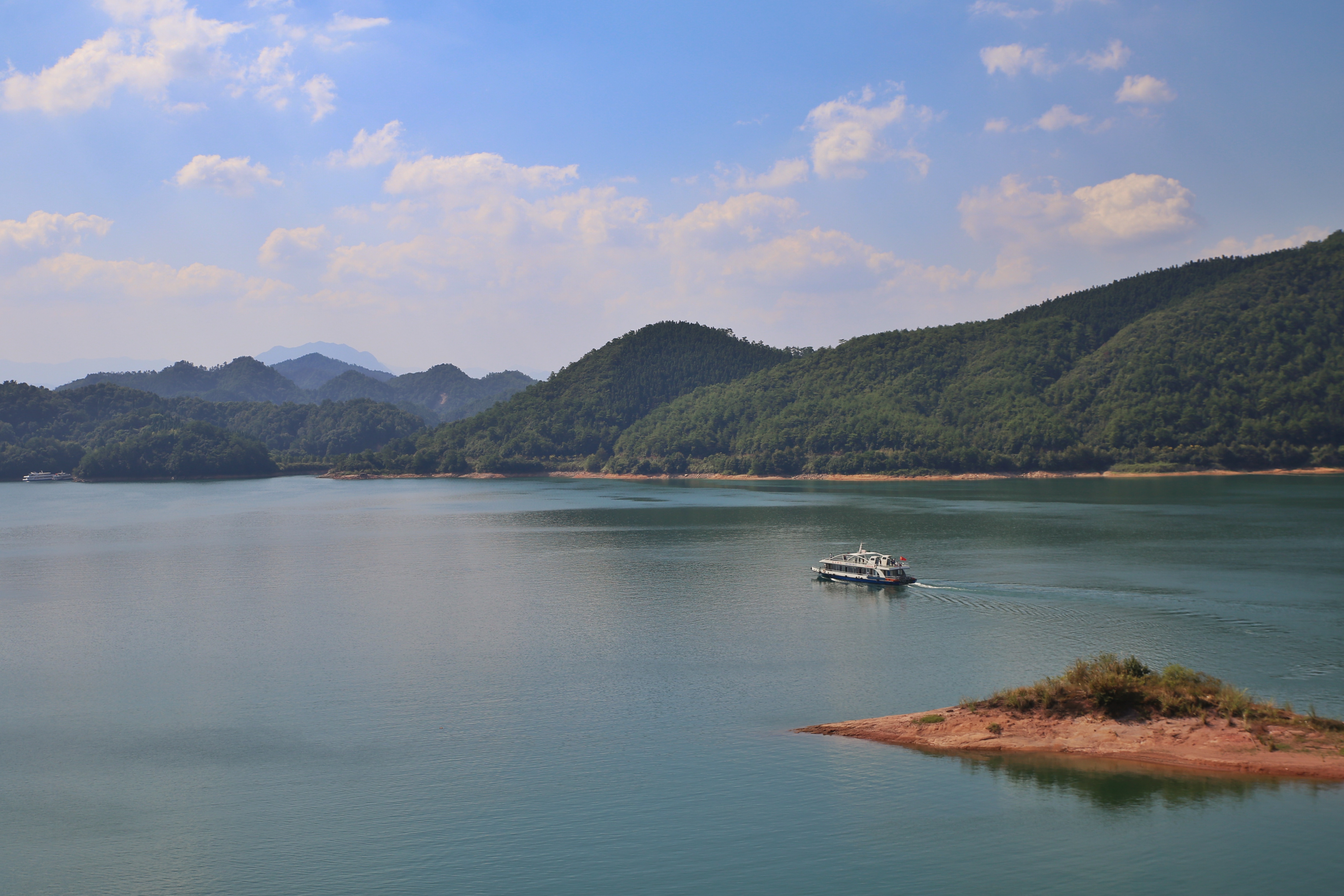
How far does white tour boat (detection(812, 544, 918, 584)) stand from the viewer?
52.3 metres

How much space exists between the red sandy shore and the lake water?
76 centimetres

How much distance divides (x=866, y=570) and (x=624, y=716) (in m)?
27.2

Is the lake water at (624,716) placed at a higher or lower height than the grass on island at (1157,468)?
lower

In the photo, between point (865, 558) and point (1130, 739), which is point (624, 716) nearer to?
point (1130, 739)

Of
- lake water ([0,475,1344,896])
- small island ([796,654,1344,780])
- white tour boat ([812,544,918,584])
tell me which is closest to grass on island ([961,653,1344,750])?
small island ([796,654,1344,780])

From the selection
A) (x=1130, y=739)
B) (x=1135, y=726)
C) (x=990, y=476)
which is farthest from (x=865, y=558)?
(x=990, y=476)

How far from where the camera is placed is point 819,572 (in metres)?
56.0

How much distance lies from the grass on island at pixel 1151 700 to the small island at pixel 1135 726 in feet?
0.09

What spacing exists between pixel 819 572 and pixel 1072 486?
88.8 m

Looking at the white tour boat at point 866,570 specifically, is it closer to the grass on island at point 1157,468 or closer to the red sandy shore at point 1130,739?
the red sandy shore at point 1130,739

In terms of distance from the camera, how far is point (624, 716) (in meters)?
29.3

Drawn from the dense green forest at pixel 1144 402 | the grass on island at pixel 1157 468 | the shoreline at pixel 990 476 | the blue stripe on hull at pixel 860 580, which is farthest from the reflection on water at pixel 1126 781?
the dense green forest at pixel 1144 402

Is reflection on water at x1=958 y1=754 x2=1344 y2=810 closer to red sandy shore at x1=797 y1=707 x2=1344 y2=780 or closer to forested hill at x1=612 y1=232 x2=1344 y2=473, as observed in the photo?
red sandy shore at x1=797 y1=707 x2=1344 y2=780

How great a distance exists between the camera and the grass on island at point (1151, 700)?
2317 centimetres
